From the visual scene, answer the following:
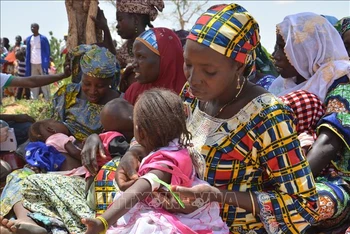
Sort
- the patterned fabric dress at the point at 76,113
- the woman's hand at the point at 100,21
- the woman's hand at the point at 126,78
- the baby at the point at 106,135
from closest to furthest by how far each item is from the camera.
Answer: the baby at the point at 106,135
the patterned fabric dress at the point at 76,113
the woman's hand at the point at 126,78
the woman's hand at the point at 100,21

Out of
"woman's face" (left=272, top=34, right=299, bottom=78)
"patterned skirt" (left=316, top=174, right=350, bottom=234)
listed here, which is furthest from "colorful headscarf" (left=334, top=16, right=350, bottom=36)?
"patterned skirt" (left=316, top=174, right=350, bottom=234)

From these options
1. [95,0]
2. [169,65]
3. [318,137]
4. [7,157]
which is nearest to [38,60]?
[95,0]

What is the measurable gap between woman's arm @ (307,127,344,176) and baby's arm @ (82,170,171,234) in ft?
3.08

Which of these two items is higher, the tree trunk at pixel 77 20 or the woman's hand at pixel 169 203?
the tree trunk at pixel 77 20

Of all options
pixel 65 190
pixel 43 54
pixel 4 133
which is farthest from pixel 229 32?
pixel 43 54

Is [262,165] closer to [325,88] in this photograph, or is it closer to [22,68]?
[325,88]

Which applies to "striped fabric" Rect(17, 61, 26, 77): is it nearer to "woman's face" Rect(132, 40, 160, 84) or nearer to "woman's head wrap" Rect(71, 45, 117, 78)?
"woman's head wrap" Rect(71, 45, 117, 78)

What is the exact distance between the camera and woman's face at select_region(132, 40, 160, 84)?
11.6ft

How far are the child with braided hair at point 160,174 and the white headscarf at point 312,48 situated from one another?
1146mm

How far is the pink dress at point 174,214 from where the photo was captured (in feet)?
6.88

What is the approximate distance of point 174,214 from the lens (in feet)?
7.13

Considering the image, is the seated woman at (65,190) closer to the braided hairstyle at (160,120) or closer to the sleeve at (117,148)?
the sleeve at (117,148)

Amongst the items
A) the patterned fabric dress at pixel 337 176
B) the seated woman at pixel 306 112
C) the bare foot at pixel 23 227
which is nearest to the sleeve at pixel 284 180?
the patterned fabric dress at pixel 337 176

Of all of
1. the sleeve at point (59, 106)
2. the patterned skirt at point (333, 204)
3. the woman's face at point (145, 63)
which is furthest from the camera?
the sleeve at point (59, 106)
